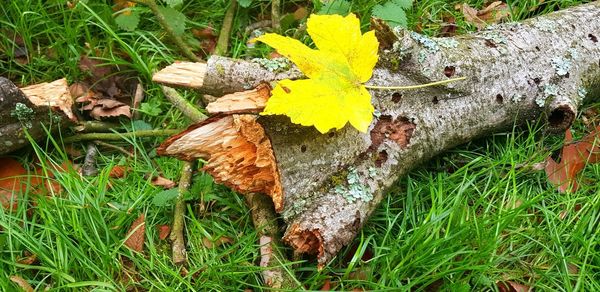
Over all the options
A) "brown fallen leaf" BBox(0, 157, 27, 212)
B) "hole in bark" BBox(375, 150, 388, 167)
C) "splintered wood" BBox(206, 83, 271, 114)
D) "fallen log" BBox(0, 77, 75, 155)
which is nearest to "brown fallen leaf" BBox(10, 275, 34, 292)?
"brown fallen leaf" BBox(0, 157, 27, 212)

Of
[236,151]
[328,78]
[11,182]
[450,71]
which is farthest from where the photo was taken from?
[11,182]

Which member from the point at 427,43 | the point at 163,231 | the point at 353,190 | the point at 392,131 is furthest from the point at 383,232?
the point at 163,231

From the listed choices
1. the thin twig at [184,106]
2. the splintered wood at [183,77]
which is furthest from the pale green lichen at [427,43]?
the thin twig at [184,106]

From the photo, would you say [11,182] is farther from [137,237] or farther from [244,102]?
[244,102]

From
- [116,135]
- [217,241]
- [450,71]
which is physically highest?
[450,71]

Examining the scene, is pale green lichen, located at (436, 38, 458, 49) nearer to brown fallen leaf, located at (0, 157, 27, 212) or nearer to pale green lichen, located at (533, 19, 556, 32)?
pale green lichen, located at (533, 19, 556, 32)

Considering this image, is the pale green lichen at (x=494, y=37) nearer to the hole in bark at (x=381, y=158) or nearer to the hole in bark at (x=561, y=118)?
the hole in bark at (x=561, y=118)
